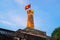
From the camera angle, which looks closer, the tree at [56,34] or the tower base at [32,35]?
the tower base at [32,35]

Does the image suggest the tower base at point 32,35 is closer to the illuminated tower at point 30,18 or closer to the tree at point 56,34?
the tree at point 56,34

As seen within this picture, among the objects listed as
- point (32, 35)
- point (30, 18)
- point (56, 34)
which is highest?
point (30, 18)

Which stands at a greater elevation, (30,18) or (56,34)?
(30,18)

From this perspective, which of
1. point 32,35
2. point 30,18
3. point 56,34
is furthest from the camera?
point 30,18

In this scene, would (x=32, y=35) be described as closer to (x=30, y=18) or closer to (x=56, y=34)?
(x=56, y=34)

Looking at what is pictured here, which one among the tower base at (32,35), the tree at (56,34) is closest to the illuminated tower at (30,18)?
the tree at (56,34)

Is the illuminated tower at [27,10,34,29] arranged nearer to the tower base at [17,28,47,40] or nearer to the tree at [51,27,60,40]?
the tree at [51,27,60,40]

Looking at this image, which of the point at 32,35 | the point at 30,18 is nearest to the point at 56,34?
the point at 32,35

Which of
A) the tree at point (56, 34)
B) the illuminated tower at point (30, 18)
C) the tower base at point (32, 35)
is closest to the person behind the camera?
the tower base at point (32, 35)

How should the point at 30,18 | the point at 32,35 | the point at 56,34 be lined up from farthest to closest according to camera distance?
the point at 30,18, the point at 56,34, the point at 32,35

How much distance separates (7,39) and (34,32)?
41.8ft

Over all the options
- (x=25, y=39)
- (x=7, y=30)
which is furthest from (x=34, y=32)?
(x=7, y=30)

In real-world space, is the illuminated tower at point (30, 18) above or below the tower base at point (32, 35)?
above

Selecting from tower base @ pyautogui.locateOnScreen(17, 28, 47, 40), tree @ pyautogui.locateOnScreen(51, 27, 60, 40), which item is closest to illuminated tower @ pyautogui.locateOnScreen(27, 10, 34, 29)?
tree @ pyautogui.locateOnScreen(51, 27, 60, 40)
